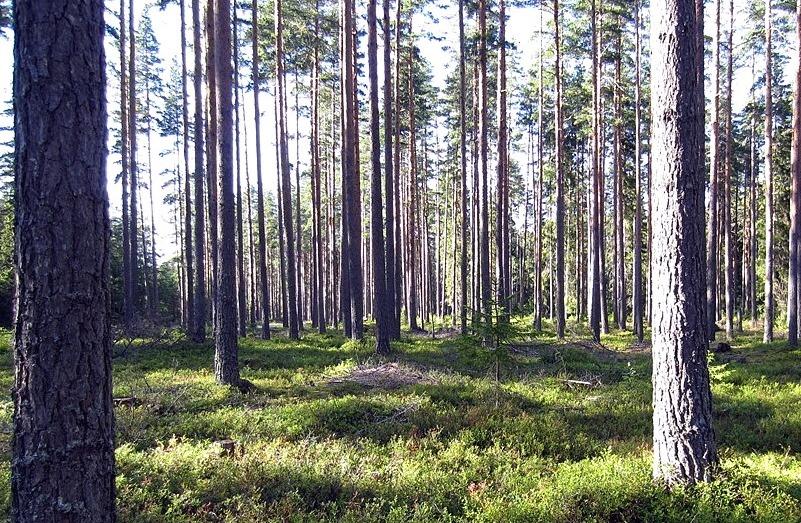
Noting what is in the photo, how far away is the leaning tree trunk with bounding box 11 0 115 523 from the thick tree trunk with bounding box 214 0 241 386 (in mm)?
7366

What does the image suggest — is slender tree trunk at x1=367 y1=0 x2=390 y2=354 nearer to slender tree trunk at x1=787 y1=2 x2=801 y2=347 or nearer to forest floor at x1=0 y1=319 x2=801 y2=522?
forest floor at x1=0 y1=319 x2=801 y2=522

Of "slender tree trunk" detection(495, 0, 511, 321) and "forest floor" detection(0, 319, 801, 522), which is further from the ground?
"slender tree trunk" detection(495, 0, 511, 321)

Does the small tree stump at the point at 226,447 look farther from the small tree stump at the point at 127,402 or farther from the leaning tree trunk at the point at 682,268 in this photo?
the leaning tree trunk at the point at 682,268

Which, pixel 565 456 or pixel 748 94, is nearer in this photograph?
pixel 565 456

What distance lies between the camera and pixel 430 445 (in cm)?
674

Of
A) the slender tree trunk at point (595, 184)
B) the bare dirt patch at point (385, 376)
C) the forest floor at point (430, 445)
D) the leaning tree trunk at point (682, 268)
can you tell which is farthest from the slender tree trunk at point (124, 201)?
the leaning tree trunk at point (682, 268)

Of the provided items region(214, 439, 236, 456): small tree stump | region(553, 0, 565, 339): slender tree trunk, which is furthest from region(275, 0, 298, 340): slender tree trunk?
region(214, 439, 236, 456): small tree stump

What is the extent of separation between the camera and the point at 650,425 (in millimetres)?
7625

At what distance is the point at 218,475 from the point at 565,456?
436 centimetres

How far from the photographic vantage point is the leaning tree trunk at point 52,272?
2711mm

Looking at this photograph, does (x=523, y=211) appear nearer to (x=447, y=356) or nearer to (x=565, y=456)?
(x=447, y=356)

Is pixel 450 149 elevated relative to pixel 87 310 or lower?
elevated

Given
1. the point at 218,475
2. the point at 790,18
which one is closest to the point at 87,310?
the point at 218,475

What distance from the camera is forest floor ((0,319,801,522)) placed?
4.80m
